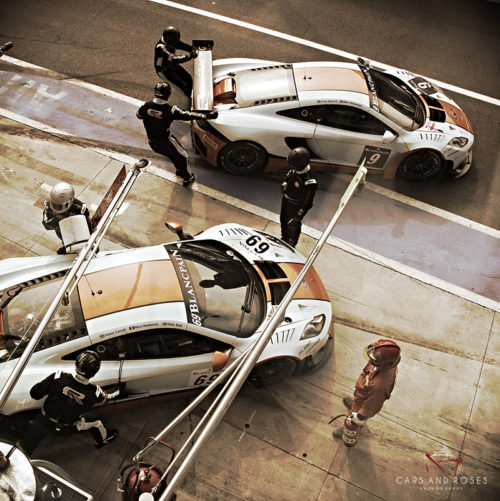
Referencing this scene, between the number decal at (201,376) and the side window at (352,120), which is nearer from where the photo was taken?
the number decal at (201,376)

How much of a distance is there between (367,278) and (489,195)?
101 inches

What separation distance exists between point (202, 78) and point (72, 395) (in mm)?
5022

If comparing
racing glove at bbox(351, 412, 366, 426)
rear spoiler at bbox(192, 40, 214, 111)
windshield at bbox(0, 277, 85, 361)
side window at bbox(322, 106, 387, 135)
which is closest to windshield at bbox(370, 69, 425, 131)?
side window at bbox(322, 106, 387, 135)

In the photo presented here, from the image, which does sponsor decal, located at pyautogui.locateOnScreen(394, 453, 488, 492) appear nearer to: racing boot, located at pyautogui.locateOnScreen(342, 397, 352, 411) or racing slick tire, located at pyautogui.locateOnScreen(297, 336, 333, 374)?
racing boot, located at pyautogui.locateOnScreen(342, 397, 352, 411)

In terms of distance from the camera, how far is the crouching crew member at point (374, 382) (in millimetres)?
5031

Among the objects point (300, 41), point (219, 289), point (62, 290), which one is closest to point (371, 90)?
point (300, 41)

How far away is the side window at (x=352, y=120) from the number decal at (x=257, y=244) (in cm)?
219

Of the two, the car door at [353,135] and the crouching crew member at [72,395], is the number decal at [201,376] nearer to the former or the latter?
the crouching crew member at [72,395]

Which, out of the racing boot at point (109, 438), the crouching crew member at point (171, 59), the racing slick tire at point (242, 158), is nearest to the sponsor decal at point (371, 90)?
the racing slick tire at point (242, 158)

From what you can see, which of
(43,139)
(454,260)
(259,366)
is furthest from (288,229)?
(43,139)

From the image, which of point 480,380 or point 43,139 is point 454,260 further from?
point 43,139

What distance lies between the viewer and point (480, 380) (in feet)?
21.4

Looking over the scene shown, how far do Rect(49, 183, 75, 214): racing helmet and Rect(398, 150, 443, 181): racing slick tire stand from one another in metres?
4.69

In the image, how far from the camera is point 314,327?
596 centimetres
